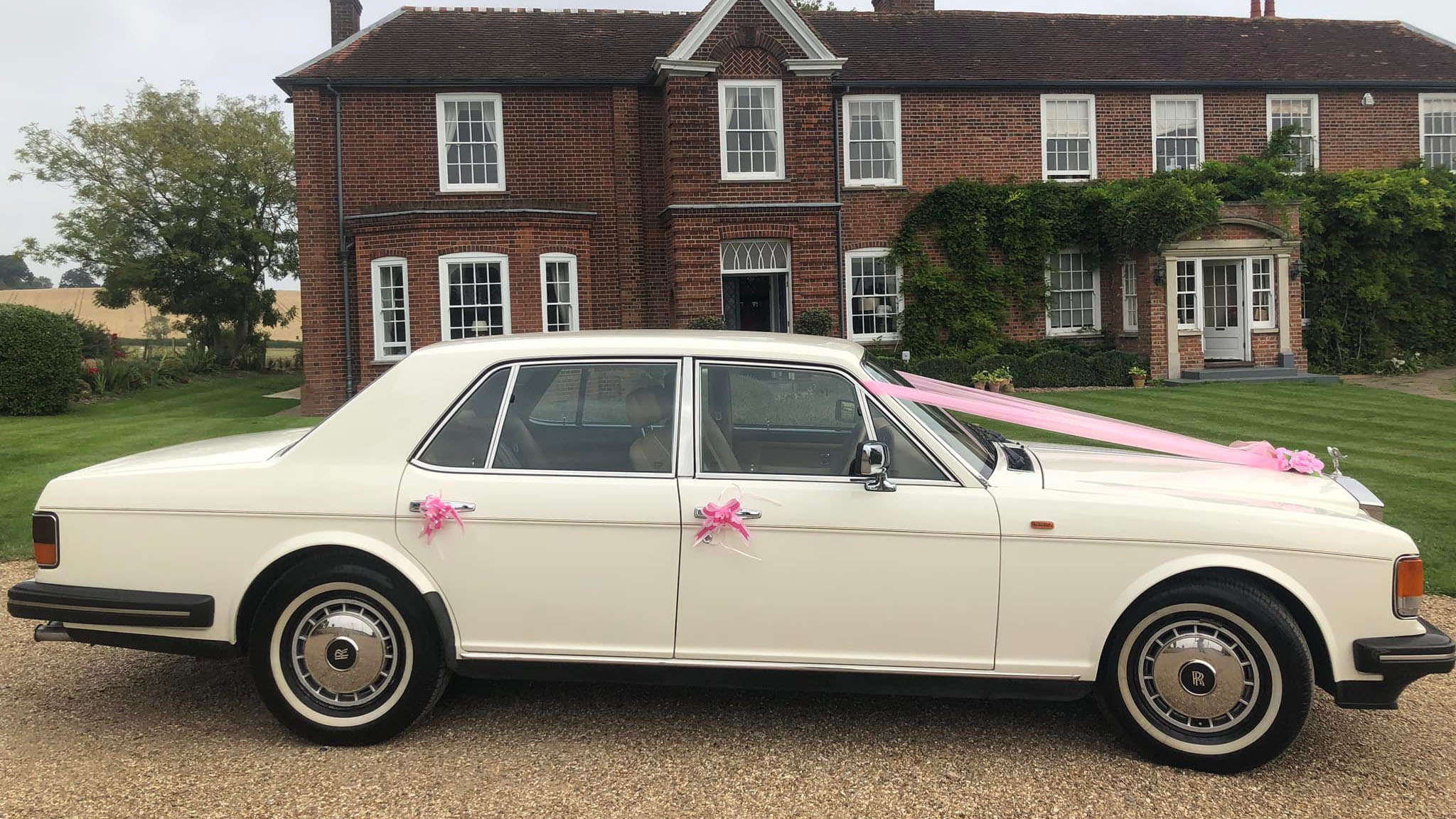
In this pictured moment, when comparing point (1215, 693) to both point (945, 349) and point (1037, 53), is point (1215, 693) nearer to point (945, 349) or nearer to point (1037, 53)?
point (945, 349)

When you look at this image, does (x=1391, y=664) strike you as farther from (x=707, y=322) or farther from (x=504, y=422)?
(x=707, y=322)

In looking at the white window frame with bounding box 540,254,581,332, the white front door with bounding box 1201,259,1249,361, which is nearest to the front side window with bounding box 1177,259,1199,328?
the white front door with bounding box 1201,259,1249,361

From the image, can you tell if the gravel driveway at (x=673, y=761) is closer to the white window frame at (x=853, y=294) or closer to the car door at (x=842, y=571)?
the car door at (x=842, y=571)

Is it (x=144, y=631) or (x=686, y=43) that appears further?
(x=686, y=43)

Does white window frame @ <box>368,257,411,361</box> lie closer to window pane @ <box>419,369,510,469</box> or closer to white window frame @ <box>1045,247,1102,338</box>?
white window frame @ <box>1045,247,1102,338</box>

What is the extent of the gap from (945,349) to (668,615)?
57.0 feet

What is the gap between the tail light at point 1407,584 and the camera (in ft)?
12.1

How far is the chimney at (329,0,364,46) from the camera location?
70.4 feet

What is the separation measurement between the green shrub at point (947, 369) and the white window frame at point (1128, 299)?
3.91 metres

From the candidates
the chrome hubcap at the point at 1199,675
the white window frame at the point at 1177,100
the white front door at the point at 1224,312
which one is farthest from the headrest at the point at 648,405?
the white window frame at the point at 1177,100

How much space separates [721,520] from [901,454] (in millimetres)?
777

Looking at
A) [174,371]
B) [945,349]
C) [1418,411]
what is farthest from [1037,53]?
[174,371]

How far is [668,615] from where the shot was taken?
13.0ft

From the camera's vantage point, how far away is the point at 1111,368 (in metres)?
20.0
